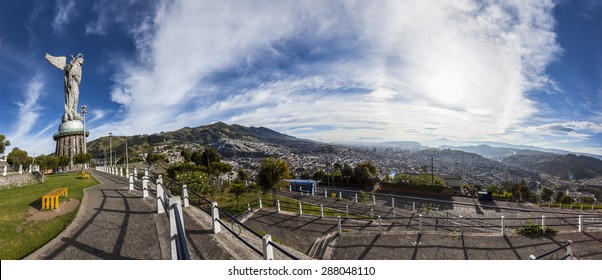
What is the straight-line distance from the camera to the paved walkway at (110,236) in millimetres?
4812

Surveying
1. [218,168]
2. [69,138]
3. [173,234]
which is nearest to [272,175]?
[173,234]

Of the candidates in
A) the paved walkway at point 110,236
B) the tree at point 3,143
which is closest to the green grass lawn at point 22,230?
the paved walkway at point 110,236

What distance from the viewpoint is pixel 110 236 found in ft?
18.6

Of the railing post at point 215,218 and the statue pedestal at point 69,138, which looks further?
the statue pedestal at point 69,138

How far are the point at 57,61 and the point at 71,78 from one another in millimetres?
5468

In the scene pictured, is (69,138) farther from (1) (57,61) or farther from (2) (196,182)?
(2) (196,182)

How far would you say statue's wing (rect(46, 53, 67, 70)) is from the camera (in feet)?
195

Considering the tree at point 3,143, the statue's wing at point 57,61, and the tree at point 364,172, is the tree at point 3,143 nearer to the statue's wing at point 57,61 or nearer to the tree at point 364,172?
the tree at point 364,172

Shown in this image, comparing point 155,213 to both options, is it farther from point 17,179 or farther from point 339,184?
point 339,184

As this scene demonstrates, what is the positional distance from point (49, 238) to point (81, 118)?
7783 centimetres

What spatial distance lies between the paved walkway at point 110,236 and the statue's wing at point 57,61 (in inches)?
3034

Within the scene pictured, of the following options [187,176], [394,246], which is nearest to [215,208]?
[394,246]

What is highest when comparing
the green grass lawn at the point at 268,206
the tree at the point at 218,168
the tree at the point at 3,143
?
the tree at the point at 3,143

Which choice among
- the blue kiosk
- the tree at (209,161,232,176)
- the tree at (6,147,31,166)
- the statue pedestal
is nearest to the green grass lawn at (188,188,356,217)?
the blue kiosk
